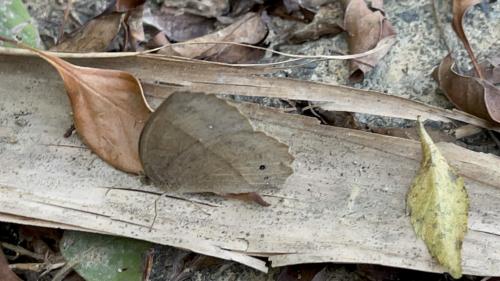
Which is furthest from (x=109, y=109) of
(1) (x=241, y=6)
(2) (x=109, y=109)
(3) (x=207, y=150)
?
(1) (x=241, y=6)

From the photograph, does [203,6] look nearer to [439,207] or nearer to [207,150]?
[207,150]

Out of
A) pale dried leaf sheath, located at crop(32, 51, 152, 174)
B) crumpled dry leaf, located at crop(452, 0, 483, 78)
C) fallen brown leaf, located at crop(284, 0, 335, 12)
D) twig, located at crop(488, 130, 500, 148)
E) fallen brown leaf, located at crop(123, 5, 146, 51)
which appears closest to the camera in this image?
pale dried leaf sheath, located at crop(32, 51, 152, 174)

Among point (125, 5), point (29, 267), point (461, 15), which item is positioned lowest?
point (29, 267)

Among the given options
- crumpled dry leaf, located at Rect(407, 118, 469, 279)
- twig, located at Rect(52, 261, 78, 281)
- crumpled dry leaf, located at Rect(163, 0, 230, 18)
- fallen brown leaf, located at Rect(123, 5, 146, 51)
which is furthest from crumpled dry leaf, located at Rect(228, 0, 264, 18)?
twig, located at Rect(52, 261, 78, 281)

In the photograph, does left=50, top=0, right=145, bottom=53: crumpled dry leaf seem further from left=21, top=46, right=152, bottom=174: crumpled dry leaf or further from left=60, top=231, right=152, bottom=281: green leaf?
left=60, top=231, right=152, bottom=281: green leaf

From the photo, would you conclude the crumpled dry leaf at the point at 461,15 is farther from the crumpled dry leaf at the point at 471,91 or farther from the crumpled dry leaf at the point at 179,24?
the crumpled dry leaf at the point at 179,24

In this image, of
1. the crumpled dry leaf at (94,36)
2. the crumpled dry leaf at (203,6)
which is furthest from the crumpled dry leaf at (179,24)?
the crumpled dry leaf at (94,36)
